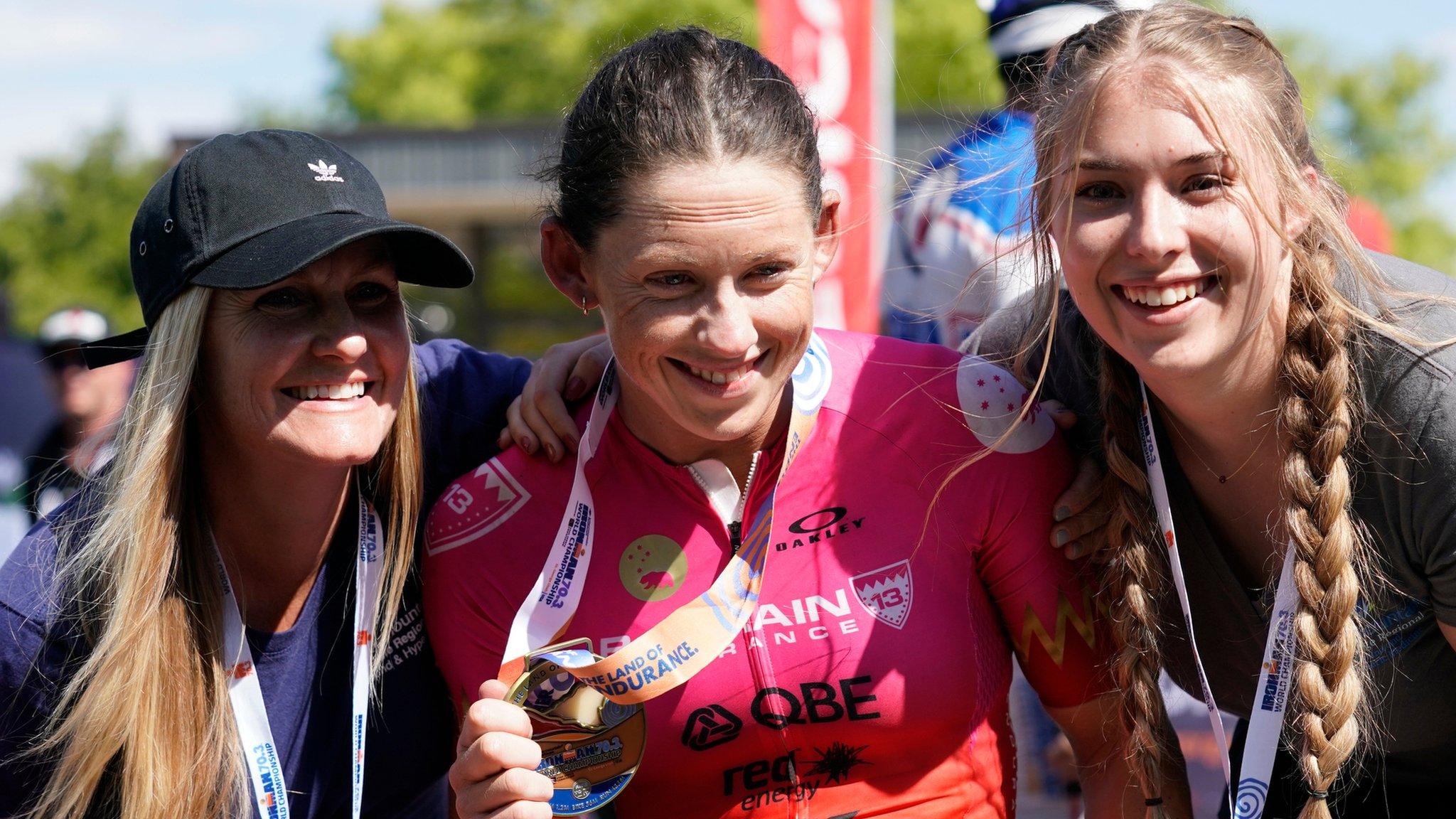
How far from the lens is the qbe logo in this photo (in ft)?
8.13

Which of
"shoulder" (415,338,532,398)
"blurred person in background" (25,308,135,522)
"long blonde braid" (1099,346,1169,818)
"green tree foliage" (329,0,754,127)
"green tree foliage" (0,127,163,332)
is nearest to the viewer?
"long blonde braid" (1099,346,1169,818)

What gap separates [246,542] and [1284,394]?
2053mm

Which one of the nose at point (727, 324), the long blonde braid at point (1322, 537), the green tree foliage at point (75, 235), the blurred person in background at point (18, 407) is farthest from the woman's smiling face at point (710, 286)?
the green tree foliage at point (75, 235)

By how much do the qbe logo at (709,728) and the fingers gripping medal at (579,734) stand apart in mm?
92

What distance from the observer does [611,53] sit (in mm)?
2627

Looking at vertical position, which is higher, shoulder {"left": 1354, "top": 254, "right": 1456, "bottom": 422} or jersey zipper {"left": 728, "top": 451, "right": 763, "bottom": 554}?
shoulder {"left": 1354, "top": 254, "right": 1456, "bottom": 422}

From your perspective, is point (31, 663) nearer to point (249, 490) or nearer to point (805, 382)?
point (249, 490)

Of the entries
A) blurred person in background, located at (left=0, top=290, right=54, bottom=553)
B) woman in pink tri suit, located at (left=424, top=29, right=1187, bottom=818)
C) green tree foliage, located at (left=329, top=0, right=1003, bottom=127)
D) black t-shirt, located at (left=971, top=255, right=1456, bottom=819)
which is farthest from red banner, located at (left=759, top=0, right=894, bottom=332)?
green tree foliage, located at (left=329, top=0, right=1003, bottom=127)

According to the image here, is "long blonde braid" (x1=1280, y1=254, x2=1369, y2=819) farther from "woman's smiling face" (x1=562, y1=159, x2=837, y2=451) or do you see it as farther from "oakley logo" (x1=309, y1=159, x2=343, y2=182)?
"oakley logo" (x1=309, y1=159, x2=343, y2=182)

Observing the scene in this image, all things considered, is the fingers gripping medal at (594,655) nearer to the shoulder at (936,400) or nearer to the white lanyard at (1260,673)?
the shoulder at (936,400)

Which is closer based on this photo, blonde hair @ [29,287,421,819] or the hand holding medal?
the hand holding medal

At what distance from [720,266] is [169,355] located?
1.07 m

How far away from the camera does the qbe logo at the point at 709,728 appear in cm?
248

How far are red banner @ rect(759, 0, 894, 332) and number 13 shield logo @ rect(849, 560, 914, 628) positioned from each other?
3.65m
